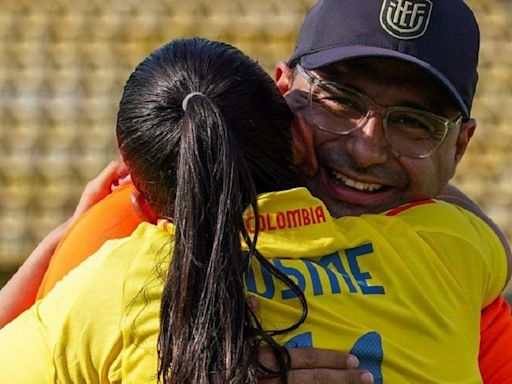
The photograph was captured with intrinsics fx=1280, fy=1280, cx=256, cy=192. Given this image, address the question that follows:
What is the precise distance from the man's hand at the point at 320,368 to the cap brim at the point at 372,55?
0.66m

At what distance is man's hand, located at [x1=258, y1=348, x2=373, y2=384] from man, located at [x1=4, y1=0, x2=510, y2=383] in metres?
0.49

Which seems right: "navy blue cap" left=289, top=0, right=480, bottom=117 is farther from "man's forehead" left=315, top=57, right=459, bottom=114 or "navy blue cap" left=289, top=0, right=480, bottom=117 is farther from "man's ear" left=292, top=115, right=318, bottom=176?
"man's ear" left=292, top=115, right=318, bottom=176

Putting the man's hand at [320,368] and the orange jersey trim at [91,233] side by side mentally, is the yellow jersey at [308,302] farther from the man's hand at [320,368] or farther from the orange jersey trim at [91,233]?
the orange jersey trim at [91,233]

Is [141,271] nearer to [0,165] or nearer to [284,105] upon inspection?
[284,105]

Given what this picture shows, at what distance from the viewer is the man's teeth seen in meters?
2.68

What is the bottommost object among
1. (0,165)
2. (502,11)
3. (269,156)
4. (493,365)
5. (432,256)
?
(0,165)

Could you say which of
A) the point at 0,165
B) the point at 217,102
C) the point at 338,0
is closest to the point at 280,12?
the point at 0,165

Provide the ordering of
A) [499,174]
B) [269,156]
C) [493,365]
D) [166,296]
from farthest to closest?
[499,174]
[493,365]
[269,156]
[166,296]

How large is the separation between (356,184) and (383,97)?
0.19m

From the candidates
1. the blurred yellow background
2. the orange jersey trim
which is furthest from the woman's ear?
the blurred yellow background

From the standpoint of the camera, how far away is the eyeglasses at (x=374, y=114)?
8.70 ft

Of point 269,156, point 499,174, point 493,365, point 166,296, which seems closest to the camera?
point 166,296

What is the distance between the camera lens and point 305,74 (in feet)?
9.06

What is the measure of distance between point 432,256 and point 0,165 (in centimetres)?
A: 527
